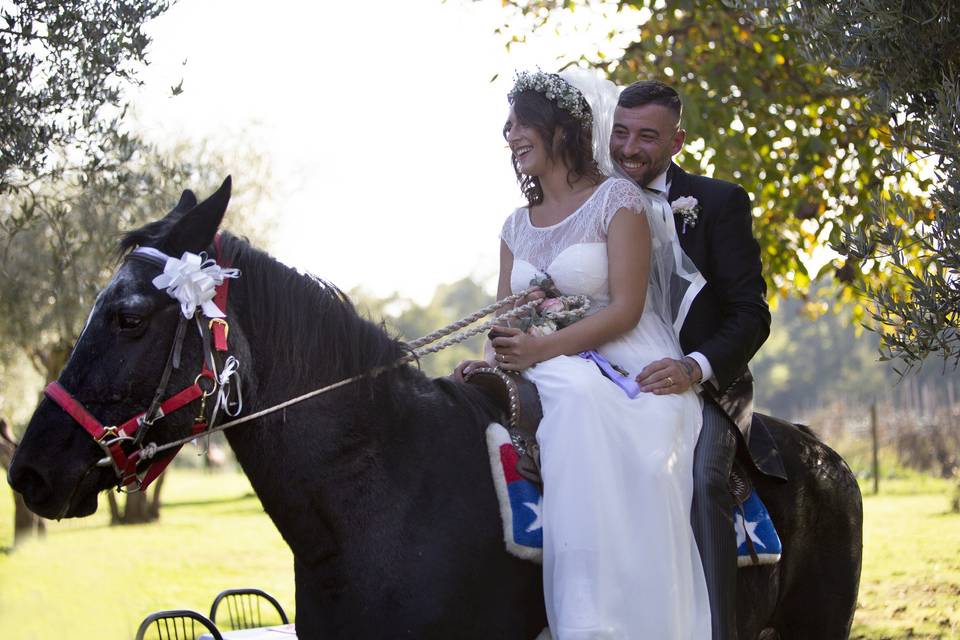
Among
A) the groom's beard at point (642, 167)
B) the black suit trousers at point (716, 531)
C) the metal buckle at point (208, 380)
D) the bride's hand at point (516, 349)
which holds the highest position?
the groom's beard at point (642, 167)

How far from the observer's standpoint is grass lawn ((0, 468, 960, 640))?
7.93 meters

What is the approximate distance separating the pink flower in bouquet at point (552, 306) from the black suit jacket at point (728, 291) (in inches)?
24.4

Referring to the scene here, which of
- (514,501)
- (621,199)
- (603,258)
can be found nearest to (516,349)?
(603,258)

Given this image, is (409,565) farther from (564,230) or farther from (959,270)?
(959,270)

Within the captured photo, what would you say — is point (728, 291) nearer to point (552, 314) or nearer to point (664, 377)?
point (664, 377)

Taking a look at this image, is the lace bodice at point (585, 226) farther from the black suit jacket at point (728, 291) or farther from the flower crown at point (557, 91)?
the black suit jacket at point (728, 291)

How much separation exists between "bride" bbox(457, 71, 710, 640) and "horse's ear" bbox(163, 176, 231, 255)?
120cm

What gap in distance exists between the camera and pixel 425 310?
79.9 meters

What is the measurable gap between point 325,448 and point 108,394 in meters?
0.75

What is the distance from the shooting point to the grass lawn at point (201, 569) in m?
7.93

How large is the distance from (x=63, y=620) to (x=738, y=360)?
224 inches

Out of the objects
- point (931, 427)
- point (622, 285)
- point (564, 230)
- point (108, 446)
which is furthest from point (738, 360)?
point (931, 427)

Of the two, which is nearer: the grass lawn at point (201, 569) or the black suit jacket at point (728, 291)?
the black suit jacket at point (728, 291)

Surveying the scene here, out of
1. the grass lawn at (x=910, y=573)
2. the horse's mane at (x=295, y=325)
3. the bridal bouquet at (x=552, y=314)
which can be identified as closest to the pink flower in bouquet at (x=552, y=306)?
the bridal bouquet at (x=552, y=314)
